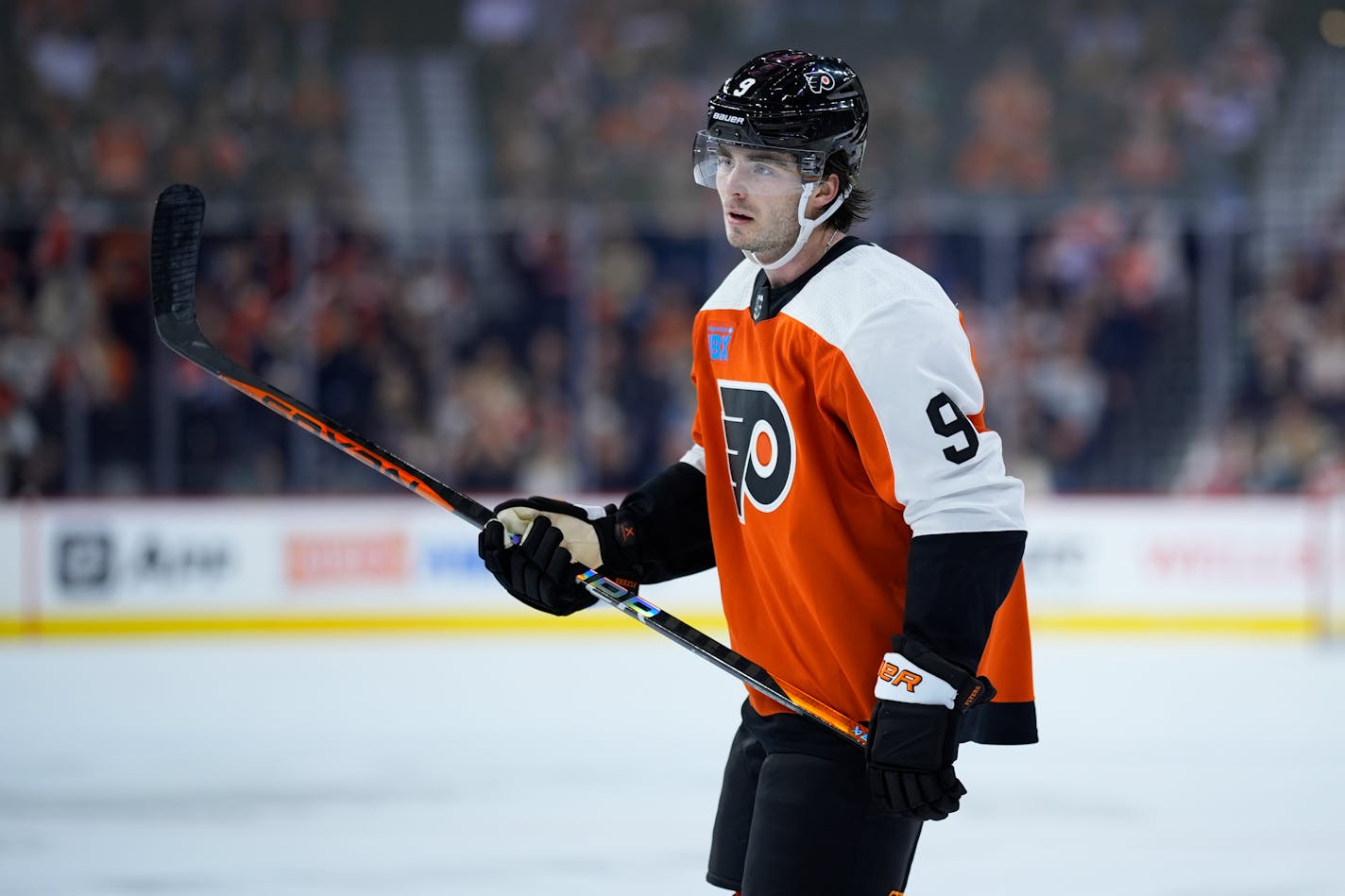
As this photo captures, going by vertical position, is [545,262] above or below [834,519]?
above

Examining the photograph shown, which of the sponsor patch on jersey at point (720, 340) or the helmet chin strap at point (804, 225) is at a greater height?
the helmet chin strap at point (804, 225)

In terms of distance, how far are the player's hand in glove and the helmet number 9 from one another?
1.91 ft

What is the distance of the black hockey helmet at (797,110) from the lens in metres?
2.02

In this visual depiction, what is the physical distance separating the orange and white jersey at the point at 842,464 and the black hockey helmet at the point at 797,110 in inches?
5.2

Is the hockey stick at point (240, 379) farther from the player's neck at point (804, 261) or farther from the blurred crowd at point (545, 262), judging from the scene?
the blurred crowd at point (545, 262)

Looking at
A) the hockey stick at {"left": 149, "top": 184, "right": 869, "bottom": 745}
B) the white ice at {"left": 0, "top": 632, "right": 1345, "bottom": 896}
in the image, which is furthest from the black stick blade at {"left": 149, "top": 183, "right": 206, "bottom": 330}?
the white ice at {"left": 0, "top": 632, "right": 1345, "bottom": 896}

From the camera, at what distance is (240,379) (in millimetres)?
2533

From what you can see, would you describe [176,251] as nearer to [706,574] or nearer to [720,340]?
[720,340]

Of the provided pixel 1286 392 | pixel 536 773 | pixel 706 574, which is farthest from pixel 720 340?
pixel 1286 392

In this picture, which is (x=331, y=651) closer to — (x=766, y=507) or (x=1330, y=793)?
(x=1330, y=793)

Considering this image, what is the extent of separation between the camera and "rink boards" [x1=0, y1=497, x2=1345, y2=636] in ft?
24.6

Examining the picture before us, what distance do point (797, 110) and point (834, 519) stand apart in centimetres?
49

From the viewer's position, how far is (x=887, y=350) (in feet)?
6.11

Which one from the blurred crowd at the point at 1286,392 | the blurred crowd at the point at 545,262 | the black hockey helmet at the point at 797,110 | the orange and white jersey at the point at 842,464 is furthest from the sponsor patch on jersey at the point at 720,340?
the blurred crowd at the point at 1286,392
